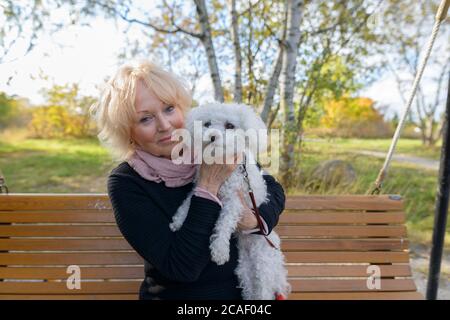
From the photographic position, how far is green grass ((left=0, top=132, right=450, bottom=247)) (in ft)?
17.4

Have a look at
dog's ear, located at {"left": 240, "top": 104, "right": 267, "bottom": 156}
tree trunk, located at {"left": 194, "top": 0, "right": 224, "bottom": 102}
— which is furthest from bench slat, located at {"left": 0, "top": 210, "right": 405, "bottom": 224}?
tree trunk, located at {"left": 194, "top": 0, "right": 224, "bottom": 102}

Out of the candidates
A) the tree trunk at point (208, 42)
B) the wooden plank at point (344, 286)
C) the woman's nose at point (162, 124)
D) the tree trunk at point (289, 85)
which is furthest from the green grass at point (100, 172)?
the woman's nose at point (162, 124)

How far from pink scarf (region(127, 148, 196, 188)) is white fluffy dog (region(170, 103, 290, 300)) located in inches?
3.0

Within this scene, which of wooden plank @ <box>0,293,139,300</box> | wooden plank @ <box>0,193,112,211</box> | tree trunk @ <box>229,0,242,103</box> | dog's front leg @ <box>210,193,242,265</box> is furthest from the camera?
tree trunk @ <box>229,0,242,103</box>

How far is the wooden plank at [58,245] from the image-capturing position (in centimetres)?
214

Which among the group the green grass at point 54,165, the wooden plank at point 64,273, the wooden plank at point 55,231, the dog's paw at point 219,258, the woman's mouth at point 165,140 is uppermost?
the woman's mouth at point 165,140

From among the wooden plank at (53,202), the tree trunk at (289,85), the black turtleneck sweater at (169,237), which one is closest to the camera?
the black turtleneck sweater at (169,237)

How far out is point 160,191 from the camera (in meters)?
1.55

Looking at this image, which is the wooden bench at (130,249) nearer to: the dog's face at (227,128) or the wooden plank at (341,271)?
the wooden plank at (341,271)

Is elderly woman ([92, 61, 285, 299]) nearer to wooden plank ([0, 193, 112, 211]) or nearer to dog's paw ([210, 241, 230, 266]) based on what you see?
dog's paw ([210, 241, 230, 266])

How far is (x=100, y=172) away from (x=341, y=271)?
697cm

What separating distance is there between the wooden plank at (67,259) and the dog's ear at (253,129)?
3.56 ft

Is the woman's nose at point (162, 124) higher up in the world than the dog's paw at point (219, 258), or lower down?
higher up
